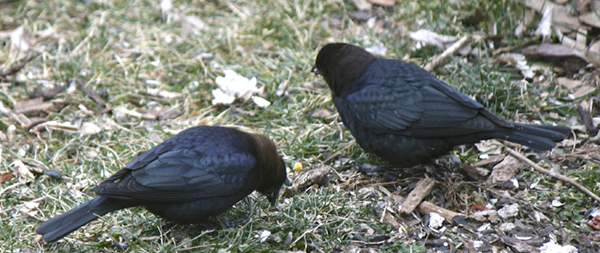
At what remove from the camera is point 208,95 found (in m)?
5.53

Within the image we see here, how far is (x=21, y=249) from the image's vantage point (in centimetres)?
362

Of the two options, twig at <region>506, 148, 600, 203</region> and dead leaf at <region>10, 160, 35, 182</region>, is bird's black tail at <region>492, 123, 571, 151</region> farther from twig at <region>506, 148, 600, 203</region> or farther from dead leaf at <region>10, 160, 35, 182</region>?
dead leaf at <region>10, 160, 35, 182</region>

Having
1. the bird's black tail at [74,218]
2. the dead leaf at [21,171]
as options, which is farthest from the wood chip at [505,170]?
the dead leaf at [21,171]

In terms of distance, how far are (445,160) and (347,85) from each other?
37.9 inches

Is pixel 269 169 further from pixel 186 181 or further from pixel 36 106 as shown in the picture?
pixel 36 106

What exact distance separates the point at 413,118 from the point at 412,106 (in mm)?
93

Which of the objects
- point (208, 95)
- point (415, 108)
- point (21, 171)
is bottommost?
point (21, 171)

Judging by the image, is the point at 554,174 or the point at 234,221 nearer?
the point at 234,221

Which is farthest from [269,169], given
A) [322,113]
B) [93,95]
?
[93,95]

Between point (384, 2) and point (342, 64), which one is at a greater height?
point (342, 64)

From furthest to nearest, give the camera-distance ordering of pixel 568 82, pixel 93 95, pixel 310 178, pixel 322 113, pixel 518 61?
1. pixel 93 95
2. pixel 518 61
3. pixel 322 113
4. pixel 568 82
5. pixel 310 178

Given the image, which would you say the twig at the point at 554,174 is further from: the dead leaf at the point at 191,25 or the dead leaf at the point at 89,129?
the dead leaf at the point at 191,25

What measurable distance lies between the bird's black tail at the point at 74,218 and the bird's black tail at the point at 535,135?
8.37 feet

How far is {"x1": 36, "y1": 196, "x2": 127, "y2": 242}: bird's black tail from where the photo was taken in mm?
3303
